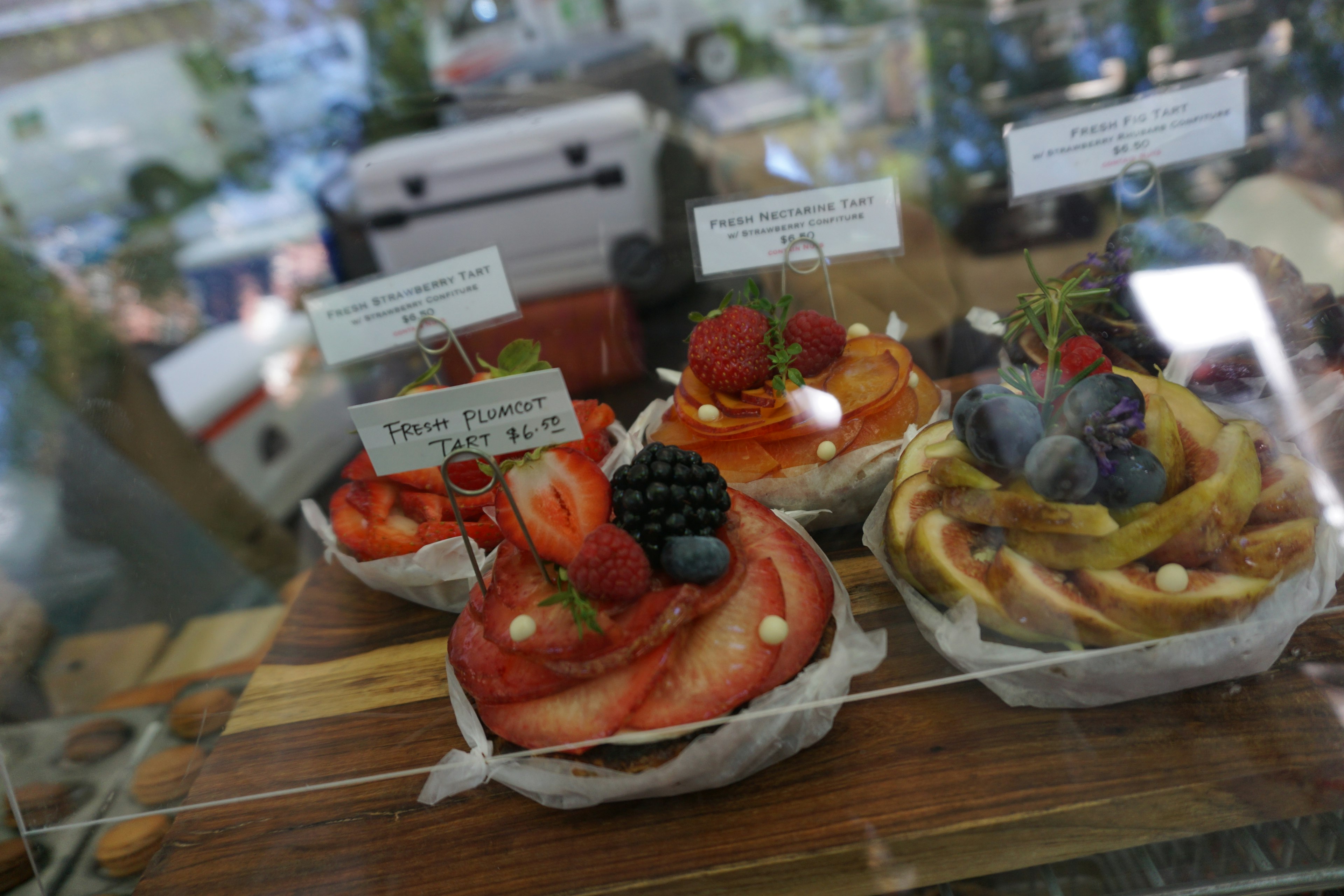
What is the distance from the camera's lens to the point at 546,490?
100cm

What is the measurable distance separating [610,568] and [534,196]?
1.36 metres

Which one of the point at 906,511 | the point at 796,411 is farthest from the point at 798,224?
the point at 906,511

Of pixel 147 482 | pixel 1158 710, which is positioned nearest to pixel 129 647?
pixel 147 482

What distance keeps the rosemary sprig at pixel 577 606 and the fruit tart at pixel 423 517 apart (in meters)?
0.33

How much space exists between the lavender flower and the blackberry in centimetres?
45

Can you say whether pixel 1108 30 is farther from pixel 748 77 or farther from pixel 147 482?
pixel 147 482

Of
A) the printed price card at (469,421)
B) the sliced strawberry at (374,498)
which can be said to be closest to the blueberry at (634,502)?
the printed price card at (469,421)

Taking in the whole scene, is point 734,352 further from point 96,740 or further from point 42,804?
point 96,740

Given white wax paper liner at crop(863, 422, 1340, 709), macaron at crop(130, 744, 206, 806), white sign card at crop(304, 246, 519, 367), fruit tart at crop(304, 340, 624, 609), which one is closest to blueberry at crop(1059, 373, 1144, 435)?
white wax paper liner at crop(863, 422, 1340, 709)

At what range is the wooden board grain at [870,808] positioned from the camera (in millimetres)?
854

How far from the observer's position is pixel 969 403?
3.12 ft

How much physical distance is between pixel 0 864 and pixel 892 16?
9.08 ft

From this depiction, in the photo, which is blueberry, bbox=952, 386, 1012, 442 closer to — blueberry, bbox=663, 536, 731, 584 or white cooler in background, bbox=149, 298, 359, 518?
blueberry, bbox=663, 536, 731, 584

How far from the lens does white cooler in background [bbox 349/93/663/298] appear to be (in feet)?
6.27
